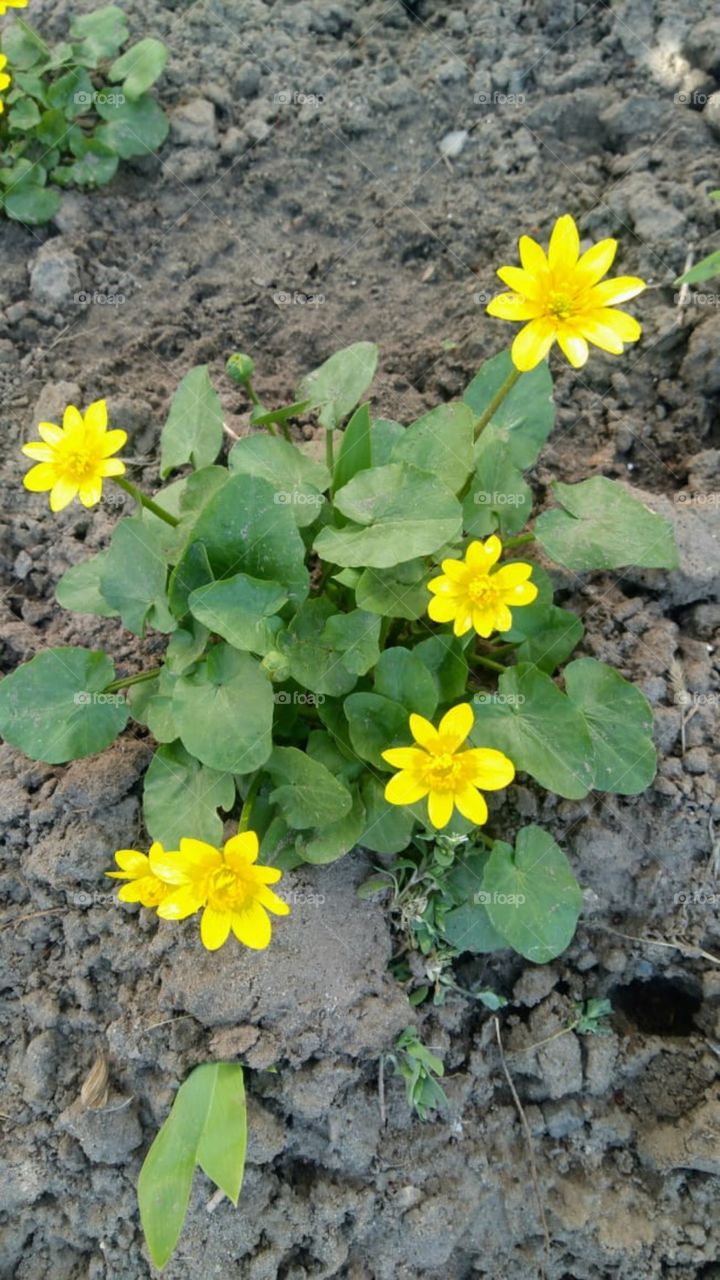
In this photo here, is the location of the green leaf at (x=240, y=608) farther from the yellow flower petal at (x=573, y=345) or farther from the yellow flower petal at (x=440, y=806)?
the yellow flower petal at (x=573, y=345)

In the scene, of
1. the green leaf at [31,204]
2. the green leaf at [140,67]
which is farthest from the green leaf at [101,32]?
the green leaf at [31,204]

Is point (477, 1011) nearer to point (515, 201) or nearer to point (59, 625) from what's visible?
point (59, 625)

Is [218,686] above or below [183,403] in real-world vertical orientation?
below

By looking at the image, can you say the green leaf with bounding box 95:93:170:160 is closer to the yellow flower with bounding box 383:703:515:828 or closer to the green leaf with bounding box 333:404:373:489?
the green leaf with bounding box 333:404:373:489

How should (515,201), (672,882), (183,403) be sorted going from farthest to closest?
(515,201)
(183,403)
(672,882)

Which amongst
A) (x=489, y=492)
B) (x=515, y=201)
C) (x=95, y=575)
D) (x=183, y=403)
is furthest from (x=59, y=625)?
(x=515, y=201)

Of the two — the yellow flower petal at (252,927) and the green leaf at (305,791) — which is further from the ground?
the green leaf at (305,791)
